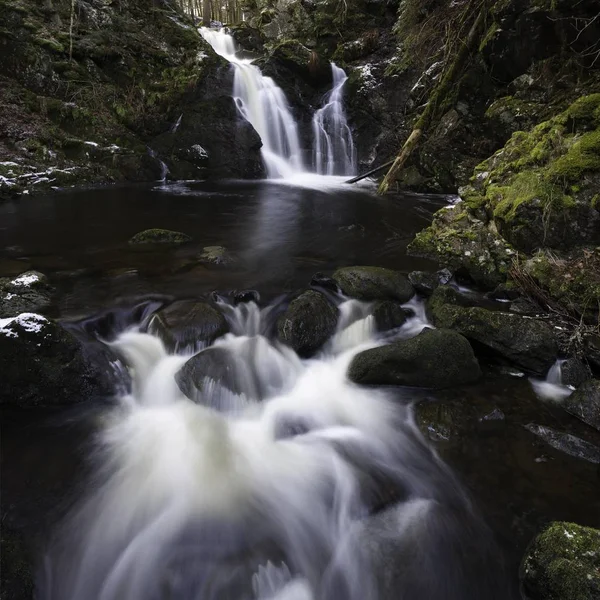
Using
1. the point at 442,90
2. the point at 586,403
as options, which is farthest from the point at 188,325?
the point at 442,90

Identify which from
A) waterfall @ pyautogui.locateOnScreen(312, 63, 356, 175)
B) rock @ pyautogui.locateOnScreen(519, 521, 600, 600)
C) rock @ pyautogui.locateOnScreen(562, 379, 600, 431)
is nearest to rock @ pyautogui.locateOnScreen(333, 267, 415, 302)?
rock @ pyautogui.locateOnScreen(562, 379, 600, 431)

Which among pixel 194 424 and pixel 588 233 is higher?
pixel 588 233

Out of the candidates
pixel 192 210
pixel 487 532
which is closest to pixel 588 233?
pixel 487 532

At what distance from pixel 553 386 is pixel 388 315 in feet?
6.55

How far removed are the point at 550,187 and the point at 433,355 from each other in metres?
3.17

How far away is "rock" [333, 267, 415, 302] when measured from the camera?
5914mm

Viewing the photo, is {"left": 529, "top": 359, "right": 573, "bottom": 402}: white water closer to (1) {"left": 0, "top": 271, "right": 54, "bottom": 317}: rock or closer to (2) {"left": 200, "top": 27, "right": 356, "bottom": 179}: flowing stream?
(1) {"left": 0, "top": 271, "right": 54, "bottom": 317}: rock

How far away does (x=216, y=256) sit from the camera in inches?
287

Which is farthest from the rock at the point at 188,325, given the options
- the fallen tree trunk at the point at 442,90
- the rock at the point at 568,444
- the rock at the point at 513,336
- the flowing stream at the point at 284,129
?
the flowing stream at the point at 284,129

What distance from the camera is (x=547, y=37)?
27.6 ft

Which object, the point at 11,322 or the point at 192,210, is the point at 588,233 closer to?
the point at 11,322

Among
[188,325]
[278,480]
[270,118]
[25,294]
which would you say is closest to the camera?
[278,480]

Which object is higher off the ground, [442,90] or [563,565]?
[442,90]

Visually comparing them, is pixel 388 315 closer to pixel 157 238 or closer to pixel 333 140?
pixel 157 238
